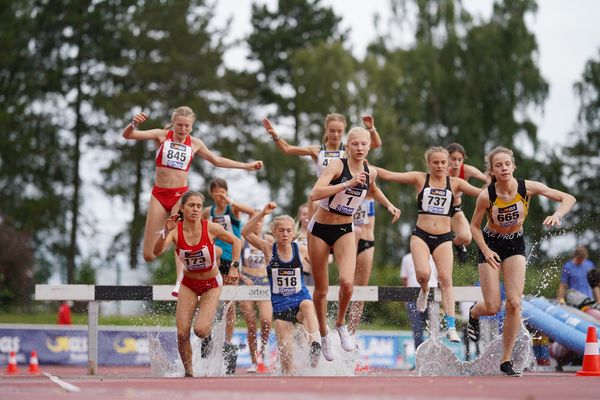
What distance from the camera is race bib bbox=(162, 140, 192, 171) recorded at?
43.8 feet

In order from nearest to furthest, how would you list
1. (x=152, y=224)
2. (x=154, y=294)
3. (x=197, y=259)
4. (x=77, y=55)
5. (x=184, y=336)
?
(x=197, y=259) < (x=184, y=336) < (x=152, y=224) < (x=154, y=294) < (x=77, y=55)

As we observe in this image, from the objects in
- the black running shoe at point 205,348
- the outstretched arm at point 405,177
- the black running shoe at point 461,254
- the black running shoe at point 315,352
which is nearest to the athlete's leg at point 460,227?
the black running shoe at point 461,254

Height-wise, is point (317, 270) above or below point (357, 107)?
below

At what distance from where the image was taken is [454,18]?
4159 centimetres

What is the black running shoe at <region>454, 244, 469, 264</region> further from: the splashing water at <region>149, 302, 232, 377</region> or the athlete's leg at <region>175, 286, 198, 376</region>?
the athlete's leg at <region>175, 286, 198, 376</region>

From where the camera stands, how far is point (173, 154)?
1337 cm

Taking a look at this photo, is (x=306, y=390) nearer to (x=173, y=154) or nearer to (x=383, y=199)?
(x=383, y=199)

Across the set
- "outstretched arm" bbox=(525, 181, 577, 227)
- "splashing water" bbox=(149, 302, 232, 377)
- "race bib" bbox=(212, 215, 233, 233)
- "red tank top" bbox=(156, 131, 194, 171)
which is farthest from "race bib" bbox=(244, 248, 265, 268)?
"outstretched arm" bbox=(525, 181, 577, 227)

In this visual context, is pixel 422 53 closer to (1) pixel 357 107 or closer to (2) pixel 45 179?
(1) pixel 357 107

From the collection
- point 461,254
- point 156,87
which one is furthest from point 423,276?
point 156,87

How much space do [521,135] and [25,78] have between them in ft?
60.9

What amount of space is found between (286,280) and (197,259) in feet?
4.65

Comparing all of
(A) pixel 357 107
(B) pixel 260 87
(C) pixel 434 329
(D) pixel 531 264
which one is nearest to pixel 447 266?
(C) pixel 434 329

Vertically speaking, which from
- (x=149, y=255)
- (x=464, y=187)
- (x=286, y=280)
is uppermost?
(x=464, y=187)
